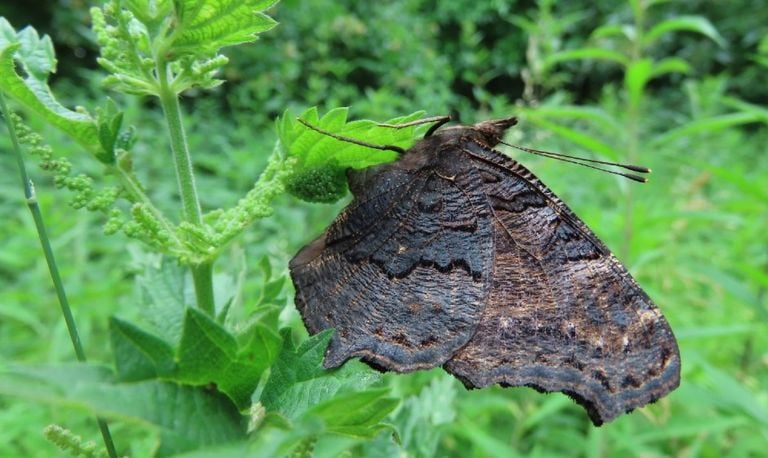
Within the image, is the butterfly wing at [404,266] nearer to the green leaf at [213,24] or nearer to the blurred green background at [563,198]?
the blurred green background at [563,198]

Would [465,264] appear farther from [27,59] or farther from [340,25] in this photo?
[340,25]

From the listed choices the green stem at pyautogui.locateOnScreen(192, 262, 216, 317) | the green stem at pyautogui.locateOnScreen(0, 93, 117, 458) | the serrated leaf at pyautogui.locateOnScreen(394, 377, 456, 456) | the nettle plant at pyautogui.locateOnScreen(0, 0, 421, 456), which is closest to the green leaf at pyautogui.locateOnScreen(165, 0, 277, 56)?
the nettle plant at pyautogui.locateOnScreen(0, 0, 421, 456)

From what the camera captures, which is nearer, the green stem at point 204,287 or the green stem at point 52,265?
the green stem at point 52,265

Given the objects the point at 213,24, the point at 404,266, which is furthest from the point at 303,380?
the point at 213,24

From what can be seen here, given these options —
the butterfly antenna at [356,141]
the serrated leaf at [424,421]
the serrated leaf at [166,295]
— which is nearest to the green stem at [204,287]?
the serrated leaf at [166,295]

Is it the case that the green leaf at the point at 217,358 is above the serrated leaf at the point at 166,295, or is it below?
above

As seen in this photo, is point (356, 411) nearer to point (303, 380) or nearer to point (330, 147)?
point (303, 380)

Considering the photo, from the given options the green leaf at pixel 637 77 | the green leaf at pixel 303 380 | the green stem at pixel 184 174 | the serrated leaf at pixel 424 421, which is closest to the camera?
the green leaf at pixel 303 380
